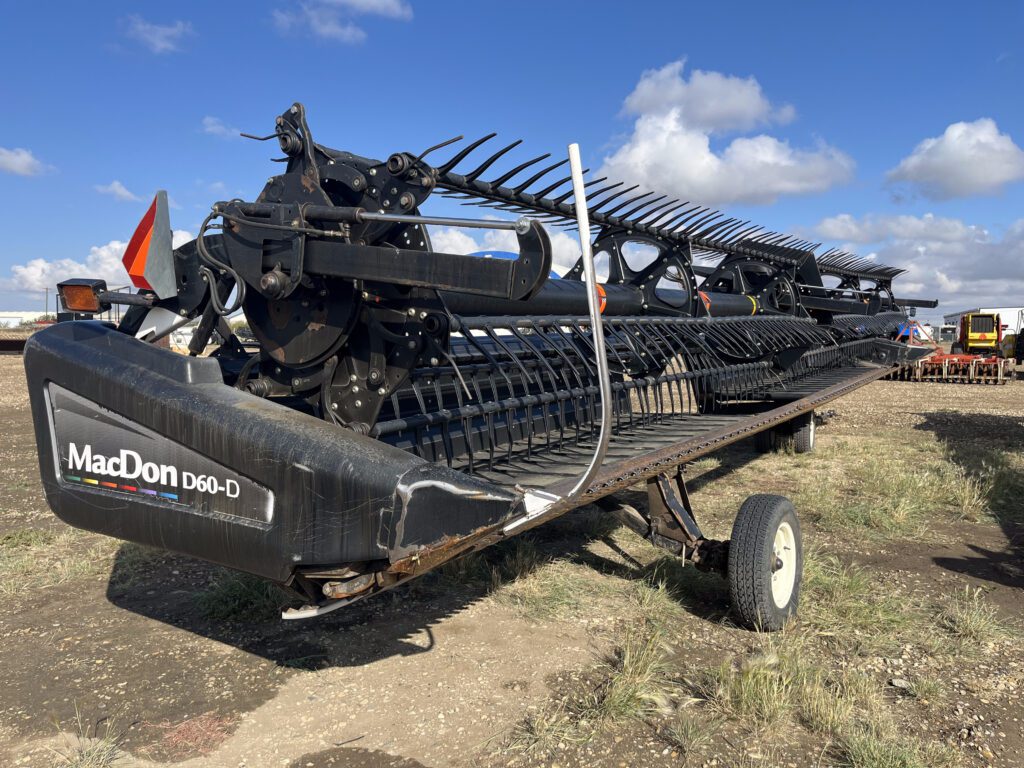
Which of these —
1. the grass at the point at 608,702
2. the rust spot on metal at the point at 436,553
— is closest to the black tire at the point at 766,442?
the grass at the point at 608,702

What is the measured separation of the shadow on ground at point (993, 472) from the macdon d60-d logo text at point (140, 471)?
4680 mm

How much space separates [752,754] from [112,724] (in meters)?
2.45

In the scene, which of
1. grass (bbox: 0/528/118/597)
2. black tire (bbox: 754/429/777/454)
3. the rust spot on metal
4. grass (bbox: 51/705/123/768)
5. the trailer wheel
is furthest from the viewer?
black tire (bbox: 754/429/777/454)

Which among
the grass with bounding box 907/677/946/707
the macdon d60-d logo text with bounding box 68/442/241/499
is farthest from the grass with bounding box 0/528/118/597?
the grass with bounding box 907/677/946/707

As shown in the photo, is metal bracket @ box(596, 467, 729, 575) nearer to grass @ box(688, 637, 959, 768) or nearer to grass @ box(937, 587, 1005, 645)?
grass @ box(688, 637, 959, 768)

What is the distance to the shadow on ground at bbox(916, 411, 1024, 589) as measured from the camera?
4.86 metres

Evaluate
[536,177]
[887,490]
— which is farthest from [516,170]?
[887,490]

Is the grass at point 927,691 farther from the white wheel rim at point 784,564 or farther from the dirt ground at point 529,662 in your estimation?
the white wheel rim at point 784,564

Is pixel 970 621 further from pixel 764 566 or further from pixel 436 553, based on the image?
pixel 436 553

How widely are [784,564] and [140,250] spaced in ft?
11.5

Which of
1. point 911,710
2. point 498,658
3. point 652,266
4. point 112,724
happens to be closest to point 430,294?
point 498,658

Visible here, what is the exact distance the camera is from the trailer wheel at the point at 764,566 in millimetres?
3629

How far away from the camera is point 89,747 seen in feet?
8.63

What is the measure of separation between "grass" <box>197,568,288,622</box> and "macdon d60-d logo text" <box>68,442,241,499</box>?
1.46 meters
